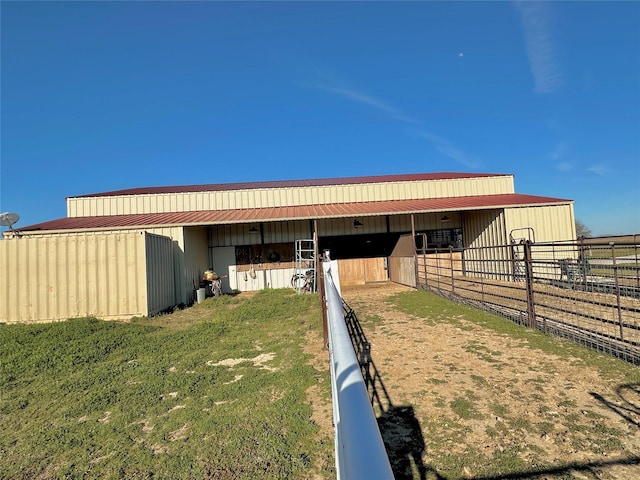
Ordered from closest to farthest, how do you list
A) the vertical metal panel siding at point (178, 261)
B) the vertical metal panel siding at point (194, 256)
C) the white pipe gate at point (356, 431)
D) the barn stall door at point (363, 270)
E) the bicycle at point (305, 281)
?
the white pipe gate at point (356, 431)
the vertical metal panel siding at point (178, 261)
the vertical metal panel siding at point (194, 256)
the bicycle at point (305, 281)
the barn stall door at point (363, 270)

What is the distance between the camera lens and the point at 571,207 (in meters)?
14.6

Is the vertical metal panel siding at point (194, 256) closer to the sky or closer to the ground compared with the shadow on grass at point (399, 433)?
closer to the sky

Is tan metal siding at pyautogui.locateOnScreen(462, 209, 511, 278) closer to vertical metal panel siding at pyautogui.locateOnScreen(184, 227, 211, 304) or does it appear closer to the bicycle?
the bicycle

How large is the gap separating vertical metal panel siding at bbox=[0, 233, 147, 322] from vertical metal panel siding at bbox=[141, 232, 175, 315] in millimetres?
232

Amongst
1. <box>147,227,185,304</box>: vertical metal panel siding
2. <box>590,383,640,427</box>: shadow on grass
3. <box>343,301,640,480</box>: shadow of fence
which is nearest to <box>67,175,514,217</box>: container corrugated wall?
<box>147,227,185,304</box>: vertical metal panel siding

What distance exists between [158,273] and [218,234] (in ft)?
17.6

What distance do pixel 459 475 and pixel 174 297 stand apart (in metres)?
12.1

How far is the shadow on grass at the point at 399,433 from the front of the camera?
2.73 meters

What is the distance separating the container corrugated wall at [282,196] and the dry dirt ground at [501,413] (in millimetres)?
13086

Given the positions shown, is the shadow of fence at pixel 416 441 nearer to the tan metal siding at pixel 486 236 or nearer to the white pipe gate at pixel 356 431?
the white pipe gate at pixel 356 431

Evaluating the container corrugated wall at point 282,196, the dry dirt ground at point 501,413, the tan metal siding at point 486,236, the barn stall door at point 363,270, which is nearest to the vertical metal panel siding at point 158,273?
the container corrugated wall at point 282,196

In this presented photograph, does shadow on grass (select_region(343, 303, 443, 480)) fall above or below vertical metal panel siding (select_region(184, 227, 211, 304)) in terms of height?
below

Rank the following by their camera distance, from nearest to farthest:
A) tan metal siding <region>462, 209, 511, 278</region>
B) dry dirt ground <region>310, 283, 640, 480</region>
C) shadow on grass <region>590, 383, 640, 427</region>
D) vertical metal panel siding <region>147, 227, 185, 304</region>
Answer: dry dirt ground <region>310, 283, 640, 480</region>, shadow on grass <region>590, 383, 640, 427</region>, vertical metal panel siding <region>147, 227, 185, 304</region>, tan metal siding <region>462, 209, 511, 278</region>

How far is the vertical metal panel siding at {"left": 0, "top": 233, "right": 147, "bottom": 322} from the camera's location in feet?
32.3
